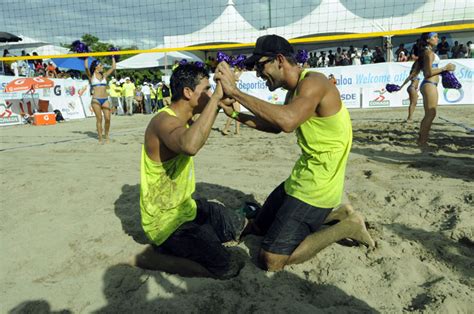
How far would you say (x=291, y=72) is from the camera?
2.42 m

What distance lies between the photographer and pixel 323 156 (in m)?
2.38

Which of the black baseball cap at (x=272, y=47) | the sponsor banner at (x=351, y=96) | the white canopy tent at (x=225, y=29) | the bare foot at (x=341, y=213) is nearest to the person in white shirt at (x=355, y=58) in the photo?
the sponsor banner at (x=351, y=96)

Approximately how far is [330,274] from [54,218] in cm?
237

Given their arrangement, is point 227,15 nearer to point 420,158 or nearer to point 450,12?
point 450,12

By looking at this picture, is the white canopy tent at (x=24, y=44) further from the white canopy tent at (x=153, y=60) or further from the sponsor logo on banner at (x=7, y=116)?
the sponsor logo on banner at (x=7, y=116)

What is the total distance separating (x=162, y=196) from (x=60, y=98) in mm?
13060

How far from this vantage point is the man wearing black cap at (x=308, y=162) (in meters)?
2.27

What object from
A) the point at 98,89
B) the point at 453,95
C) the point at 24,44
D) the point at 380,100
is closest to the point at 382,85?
the point at 380,100

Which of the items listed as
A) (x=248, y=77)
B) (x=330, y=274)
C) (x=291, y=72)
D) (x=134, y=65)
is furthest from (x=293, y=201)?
(x=134, y=65)

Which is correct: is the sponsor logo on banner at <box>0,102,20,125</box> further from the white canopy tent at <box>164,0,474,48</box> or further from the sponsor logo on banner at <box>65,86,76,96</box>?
the white canopy tent at <box>164,0,474,48</box>

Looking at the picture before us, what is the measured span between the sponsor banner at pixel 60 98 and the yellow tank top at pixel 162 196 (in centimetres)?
1174

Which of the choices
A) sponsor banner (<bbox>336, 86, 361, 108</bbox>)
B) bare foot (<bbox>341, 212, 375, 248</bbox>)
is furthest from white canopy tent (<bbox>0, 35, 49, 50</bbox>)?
bare foot (<bbox>341, 212, 375, 248</bbox>)

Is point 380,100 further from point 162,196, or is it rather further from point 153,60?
point 153,60

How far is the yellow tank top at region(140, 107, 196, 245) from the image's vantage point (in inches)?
91.6
